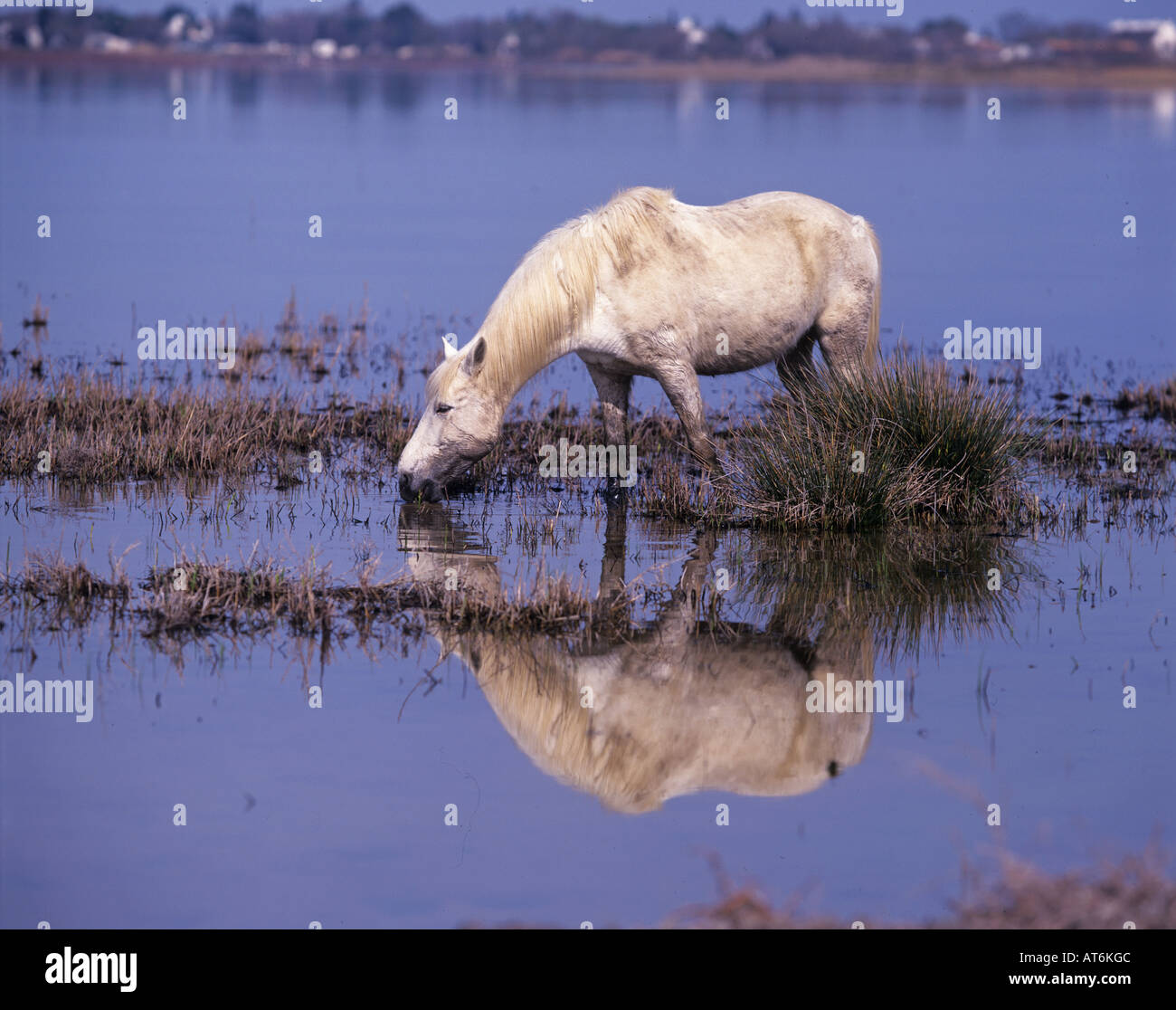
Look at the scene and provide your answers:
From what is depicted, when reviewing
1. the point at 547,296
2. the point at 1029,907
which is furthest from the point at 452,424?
the point at 1029,907

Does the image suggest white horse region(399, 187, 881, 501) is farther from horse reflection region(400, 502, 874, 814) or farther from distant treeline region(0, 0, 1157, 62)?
distant treeline region(0, 0, 1157, 62)

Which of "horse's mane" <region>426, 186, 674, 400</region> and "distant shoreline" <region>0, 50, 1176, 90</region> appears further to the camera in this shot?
"distant shoreline" <region>0, 50, 1176, 90</region>

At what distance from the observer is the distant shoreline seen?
103m

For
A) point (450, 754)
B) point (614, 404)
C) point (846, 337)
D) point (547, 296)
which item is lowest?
point (450, 754)

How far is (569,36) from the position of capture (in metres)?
122

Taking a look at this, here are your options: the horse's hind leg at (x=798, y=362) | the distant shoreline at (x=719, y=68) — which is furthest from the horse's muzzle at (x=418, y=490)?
the distant shoreline at (x=719, y=68)

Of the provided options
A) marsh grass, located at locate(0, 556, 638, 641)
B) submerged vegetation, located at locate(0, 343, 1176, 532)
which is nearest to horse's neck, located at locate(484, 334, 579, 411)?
submerged vegetation, located at locate(0, 343, 1176, 532)

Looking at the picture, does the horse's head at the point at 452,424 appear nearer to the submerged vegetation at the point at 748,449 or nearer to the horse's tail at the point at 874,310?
the submerged vegetation at the point at 748,449

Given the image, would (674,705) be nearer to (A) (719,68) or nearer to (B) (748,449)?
(B) (748,449)

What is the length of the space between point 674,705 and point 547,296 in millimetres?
3759

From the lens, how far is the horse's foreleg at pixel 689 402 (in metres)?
9.93

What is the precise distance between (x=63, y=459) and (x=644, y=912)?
6799 millimetres

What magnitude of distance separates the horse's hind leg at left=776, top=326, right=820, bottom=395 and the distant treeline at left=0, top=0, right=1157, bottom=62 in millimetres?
102134
